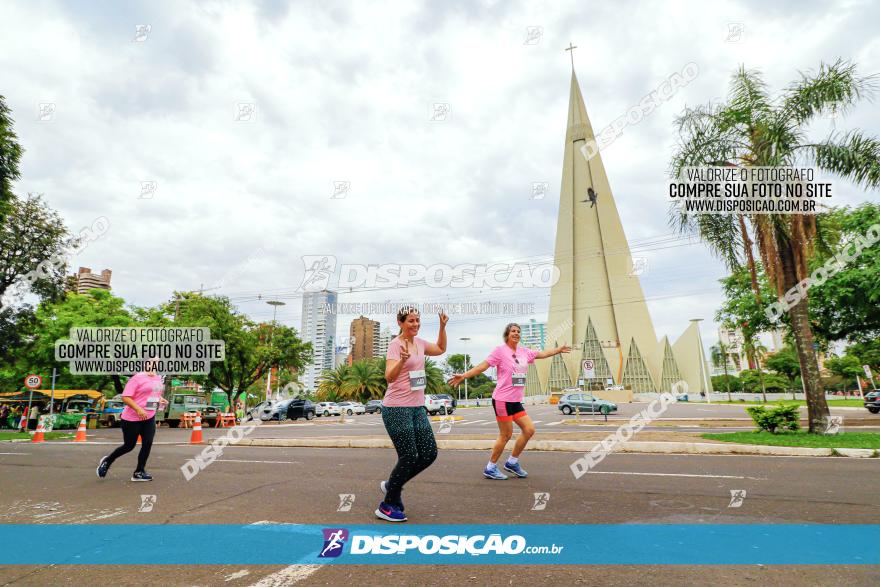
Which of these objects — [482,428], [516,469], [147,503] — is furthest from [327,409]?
[147,503]

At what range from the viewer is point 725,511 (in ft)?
14.6

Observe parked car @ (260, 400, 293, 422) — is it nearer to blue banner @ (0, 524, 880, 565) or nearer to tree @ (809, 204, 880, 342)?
blue banner @ (0, 524, 880, 565)

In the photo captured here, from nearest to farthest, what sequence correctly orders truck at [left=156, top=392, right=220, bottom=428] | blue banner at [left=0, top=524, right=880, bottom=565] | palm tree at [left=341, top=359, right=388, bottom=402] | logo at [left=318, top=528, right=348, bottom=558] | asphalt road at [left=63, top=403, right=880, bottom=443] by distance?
blue banner at [left=0, top=524, right=880, bottom=565] → logo at [left=318, top=528, right=348, bottom=558] → asphalt road at [left=63, top=403, right=880, bottom=443] → truck at [left=156, top=392, right=220, bottom=428] → palm tree at [left=341, top=359, right=388, bottom=402]

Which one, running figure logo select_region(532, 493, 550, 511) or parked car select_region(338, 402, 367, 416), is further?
parked car select_region(338, 402, 367, 416)

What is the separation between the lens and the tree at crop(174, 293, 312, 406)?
102 ft

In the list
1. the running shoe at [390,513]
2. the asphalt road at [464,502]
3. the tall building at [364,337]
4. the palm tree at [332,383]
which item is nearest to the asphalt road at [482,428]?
the asphalt road at [464,502]

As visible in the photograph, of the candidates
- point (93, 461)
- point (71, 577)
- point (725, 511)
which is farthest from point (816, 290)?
point (93, 461)

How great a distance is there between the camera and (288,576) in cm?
294

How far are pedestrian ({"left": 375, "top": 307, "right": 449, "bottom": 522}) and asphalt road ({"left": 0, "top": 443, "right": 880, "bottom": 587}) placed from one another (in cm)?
29

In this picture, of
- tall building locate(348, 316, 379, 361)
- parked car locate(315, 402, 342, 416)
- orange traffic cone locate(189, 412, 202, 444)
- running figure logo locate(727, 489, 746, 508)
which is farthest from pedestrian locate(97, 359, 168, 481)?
tall building locate(348, 316, 379, 361)

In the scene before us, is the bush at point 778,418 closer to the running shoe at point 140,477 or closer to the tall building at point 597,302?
the running shoe at point 140,477

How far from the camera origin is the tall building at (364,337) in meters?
90.2

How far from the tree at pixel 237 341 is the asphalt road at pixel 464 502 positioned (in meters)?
23.7

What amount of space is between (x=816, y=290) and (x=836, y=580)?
16.3 m
